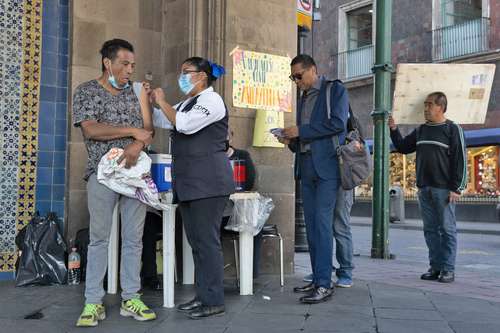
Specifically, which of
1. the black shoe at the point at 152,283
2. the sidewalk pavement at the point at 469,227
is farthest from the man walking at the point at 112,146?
the sidewalk pavement at the point at 469,227

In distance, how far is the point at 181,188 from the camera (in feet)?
14.6

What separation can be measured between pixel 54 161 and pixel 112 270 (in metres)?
1.37

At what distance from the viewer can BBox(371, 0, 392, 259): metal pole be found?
8.45 metres

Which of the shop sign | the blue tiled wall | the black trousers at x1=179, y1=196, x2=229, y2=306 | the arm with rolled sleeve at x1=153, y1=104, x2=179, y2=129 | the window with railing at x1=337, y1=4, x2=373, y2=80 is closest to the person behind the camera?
the black trousers at x1=179, y1=196, x2=229, y2=306

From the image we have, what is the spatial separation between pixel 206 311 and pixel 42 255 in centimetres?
199

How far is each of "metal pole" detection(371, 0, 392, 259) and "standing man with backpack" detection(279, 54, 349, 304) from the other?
3306 mm

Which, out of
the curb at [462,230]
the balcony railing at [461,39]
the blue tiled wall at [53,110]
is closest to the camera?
the blue tiled wall at [53,110]

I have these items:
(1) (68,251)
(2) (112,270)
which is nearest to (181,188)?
(2) (112,270)

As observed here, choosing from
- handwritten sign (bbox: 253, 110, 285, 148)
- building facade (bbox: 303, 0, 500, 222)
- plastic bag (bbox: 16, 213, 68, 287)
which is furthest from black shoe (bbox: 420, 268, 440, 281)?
building facade (bbox: 303, 0, 500, 222)

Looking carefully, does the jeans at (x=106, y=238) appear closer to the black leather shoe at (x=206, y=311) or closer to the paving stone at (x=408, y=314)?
the black leather shoe at (x=206, y=311)

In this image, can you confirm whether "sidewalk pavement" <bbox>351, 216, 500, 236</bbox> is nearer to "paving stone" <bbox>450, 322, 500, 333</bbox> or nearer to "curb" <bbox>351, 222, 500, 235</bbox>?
"curb" <bbox>351, 222, 500, 235</bbox>

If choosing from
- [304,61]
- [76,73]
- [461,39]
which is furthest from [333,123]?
[461,39]

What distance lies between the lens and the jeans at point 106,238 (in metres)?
4.21

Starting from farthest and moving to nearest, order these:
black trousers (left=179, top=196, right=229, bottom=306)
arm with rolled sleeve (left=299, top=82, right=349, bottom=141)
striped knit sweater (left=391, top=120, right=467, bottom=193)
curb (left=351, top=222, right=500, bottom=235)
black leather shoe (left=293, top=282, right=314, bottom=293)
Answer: curb (left=351, top=222, right=500, bottom=235), striped knit sweater (left=391, top=120, right=467, bottom=193), black leather shoe (left=293, top=282, right=314, bottom=293), arm with rolled sleeve (left=299, top=82, right=349, bottom=141), black trousers (left=179, top=196, right=229, bottom=306)
